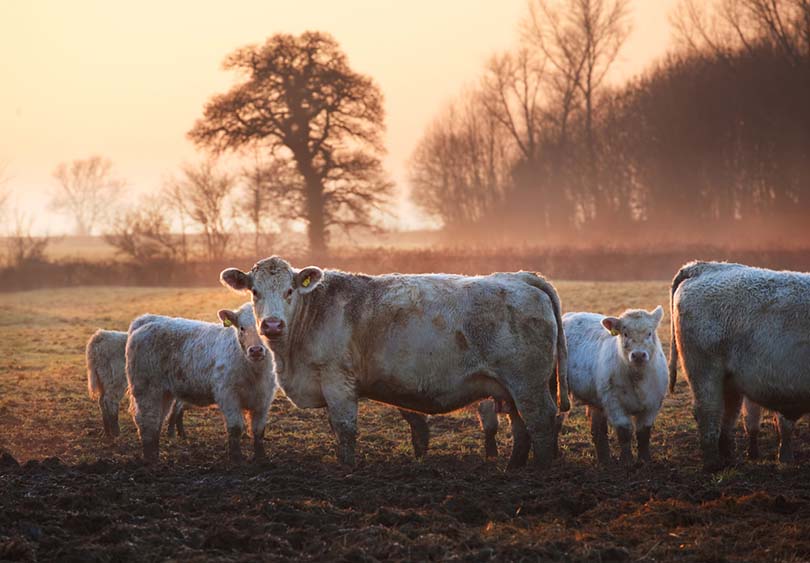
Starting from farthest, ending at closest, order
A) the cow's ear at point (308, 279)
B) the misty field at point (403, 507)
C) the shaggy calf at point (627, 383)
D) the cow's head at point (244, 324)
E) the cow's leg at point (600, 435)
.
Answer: the cow's head at point (244, 324)
the cow's leg at point (600, 435)
the shaggy calf at point (627, 383)
the cow's ear at point (308, 279)
the misty field at point (403, 507)

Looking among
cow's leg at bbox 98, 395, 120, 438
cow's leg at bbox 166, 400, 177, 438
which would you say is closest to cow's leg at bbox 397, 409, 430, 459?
cow's leg at bbox 166, 400, 177, 438

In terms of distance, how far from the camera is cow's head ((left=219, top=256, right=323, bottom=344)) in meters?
10.0

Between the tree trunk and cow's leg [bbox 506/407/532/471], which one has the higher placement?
the tree trunk

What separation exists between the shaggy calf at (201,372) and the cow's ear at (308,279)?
1542 mm

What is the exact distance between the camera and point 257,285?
33.6ft

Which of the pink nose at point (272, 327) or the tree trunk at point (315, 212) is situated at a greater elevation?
the tree trunk at point (315, 212)

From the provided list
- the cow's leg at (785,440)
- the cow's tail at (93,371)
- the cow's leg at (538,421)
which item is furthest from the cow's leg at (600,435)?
the cow's tail at (93,371)

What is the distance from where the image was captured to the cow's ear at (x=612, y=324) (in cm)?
1169

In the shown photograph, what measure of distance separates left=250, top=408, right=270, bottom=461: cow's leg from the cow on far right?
4.89 metres

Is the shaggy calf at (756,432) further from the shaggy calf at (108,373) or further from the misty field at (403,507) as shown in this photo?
the shaggy calf at (108,373)

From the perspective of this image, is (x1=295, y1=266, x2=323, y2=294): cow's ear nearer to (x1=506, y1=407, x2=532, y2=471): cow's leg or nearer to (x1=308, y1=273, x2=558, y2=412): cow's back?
(x1=308, y1=273, x2=558, y2=412): cow's back

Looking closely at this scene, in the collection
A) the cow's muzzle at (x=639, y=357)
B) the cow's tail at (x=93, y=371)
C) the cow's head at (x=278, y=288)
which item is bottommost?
the cow's tail at (x=93, y=371)

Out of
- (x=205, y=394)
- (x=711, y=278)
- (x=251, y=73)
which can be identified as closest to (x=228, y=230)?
(x=251, y=73)

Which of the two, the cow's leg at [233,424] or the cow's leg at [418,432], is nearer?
the cow's leg at [233,424]
